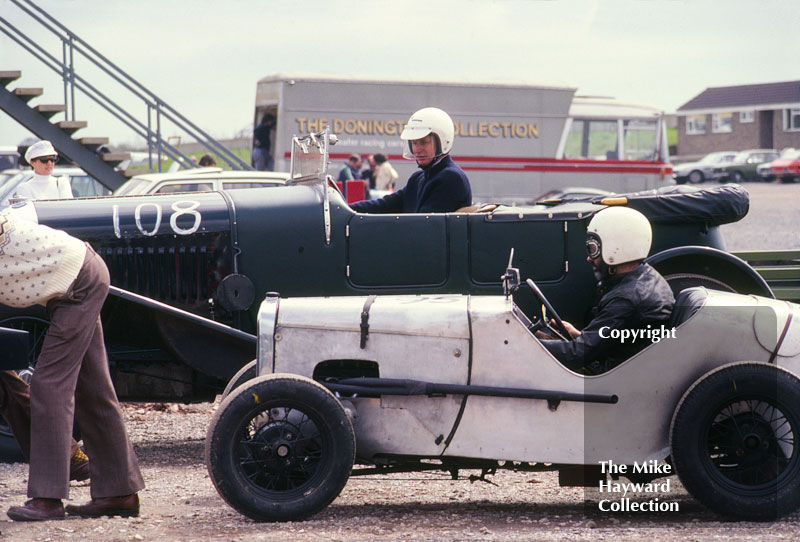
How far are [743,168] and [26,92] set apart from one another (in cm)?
3570

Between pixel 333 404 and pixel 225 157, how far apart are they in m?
12.6

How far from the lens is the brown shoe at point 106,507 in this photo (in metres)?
4.99

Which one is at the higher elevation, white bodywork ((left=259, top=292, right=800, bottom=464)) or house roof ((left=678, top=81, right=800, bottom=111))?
house roof ((left=678, top=81, right=800, bottom=111))

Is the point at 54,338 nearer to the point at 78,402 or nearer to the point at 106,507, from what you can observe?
the point at 78,402

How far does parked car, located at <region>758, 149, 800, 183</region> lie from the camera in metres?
42.9

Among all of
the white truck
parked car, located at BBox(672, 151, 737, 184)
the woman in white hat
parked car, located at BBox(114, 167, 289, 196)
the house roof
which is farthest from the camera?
the house roof

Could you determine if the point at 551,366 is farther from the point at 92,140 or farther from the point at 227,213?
the point at 92,140

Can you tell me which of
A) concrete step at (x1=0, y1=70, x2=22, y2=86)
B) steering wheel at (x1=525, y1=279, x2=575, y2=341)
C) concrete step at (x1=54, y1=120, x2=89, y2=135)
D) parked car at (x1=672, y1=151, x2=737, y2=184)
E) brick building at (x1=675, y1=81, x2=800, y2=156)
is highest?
brick building at (x1=675, y1=81, x2=800, y2=156)

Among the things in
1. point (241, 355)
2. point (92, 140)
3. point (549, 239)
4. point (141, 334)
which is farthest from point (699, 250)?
point (92, 140)

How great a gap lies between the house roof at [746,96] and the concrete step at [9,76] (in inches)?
1881

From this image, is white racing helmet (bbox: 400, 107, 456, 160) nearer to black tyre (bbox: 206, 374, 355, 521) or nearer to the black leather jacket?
the black leather jacket

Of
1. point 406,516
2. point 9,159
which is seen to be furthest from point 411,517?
point 9,159

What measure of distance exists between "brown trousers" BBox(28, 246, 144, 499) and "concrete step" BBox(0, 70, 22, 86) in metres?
11.4

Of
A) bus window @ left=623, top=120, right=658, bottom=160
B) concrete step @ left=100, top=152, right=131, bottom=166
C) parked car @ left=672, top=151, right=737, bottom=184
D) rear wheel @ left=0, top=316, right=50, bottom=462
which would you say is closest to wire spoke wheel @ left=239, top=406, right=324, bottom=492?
rear wheel @ left=0, top=316, right=50, bottom=462
